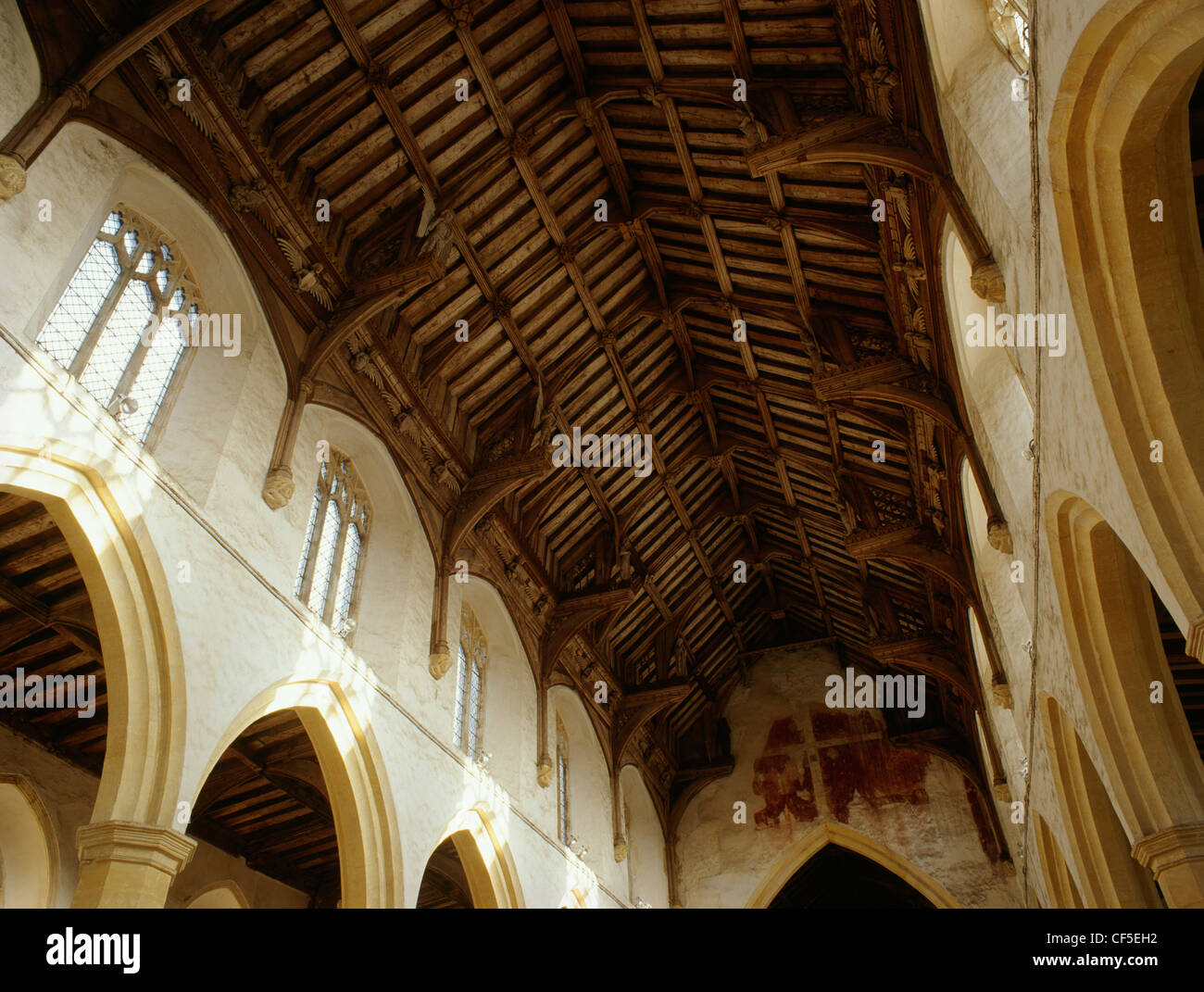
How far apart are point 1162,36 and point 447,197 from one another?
311 inches

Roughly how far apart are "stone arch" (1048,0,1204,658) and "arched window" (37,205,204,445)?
6.81 m

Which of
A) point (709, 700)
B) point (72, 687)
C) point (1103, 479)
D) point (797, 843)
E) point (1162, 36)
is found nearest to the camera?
point (1162, 36)

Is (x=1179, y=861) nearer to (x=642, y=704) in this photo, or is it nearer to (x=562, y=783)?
(x=562, y=783)

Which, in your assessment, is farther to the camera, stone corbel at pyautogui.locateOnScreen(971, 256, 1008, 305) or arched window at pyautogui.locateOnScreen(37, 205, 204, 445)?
stone corbel at pyautogui.locateOnScreen(971, 256, 1008, 305)

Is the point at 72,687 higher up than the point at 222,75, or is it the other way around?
the point at 222,75

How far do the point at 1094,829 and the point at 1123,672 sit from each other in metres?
2.82

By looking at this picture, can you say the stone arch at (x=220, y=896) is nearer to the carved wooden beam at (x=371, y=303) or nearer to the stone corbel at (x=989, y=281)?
the carved wooden beam at (x=371, y=303)

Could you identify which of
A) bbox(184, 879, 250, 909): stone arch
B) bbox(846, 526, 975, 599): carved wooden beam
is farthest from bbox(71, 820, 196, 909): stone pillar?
bbox(846, 526, 975, 599): carved wooden beam

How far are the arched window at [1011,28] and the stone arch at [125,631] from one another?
23.4 feet

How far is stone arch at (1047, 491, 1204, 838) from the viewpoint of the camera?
23.3 ft

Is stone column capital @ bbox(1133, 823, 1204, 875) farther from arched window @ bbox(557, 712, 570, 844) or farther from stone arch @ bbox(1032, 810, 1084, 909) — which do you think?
arched window @ bbox(557, 712, 570, 844)
